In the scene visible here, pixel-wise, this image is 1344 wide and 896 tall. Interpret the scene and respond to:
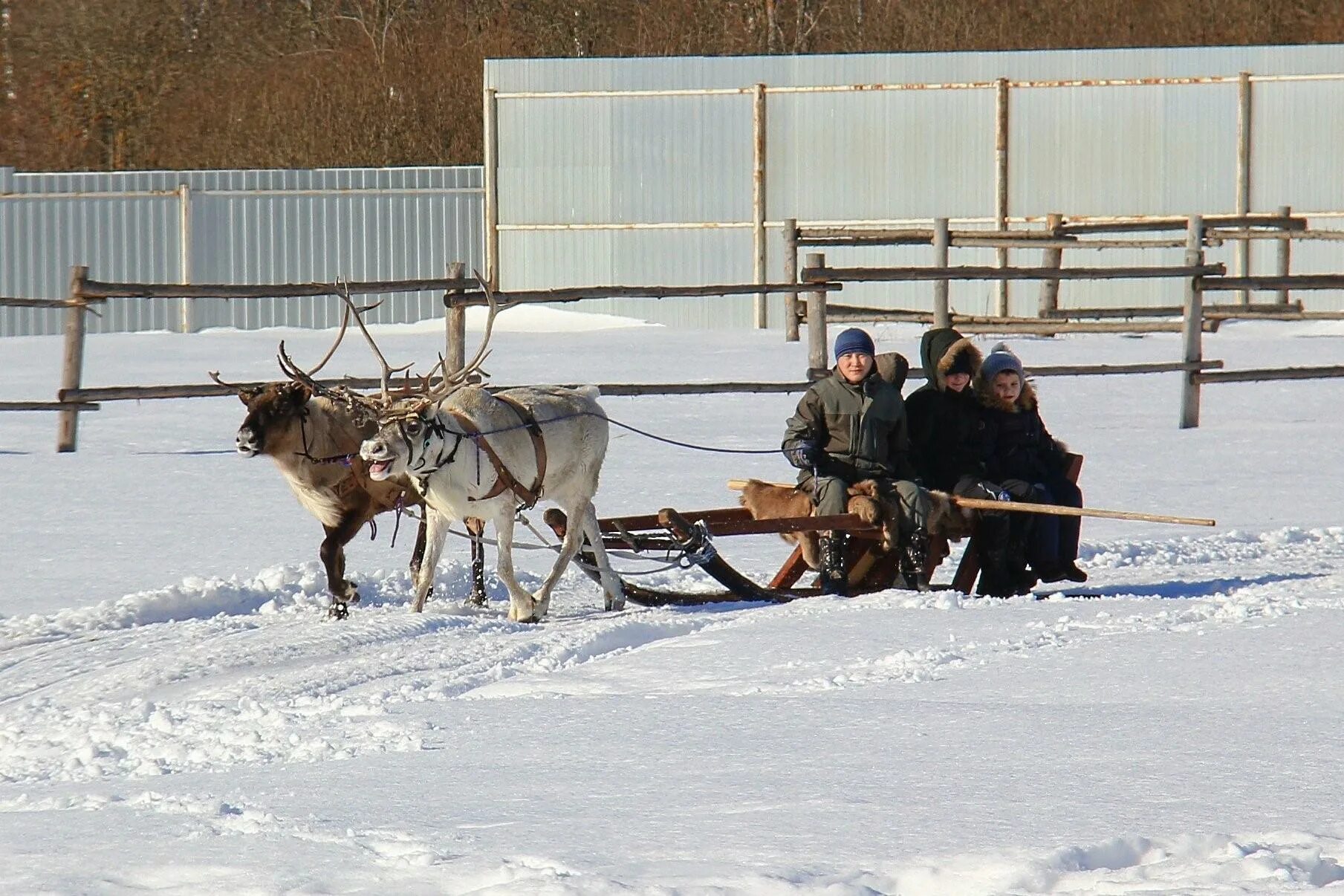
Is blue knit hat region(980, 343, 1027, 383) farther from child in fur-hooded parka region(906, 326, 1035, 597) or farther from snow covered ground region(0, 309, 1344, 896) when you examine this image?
snow covered ground region(0, 309, 1344, 896)

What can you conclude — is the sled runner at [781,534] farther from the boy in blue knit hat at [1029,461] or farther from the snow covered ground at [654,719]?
the snow covered ground at [654,719]

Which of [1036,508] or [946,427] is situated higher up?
[946,427]

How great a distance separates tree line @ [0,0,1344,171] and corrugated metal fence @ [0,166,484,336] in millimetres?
4494

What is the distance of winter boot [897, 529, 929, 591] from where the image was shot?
7.96 m

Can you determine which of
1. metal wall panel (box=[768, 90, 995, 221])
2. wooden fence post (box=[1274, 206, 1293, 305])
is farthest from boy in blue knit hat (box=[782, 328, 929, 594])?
metal wall panel (box=[768, 90, 995, 221])

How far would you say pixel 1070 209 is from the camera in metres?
24.8

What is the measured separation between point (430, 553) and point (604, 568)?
2.47ft

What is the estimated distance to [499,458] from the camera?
7.57 meters

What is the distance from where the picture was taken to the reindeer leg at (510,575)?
24.7 feet

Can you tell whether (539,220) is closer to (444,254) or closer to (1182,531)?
(444,254)

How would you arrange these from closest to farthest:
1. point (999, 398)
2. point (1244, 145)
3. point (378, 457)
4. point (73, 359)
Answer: point (378, 457)
point (999, 398)
point (73, 359)
point (1244, 145)

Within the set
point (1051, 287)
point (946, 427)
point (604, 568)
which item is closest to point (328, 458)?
point (604, 568)

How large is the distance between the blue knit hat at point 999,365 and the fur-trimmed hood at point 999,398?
25mm

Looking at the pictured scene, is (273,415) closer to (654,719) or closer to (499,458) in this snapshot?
(499,458)
